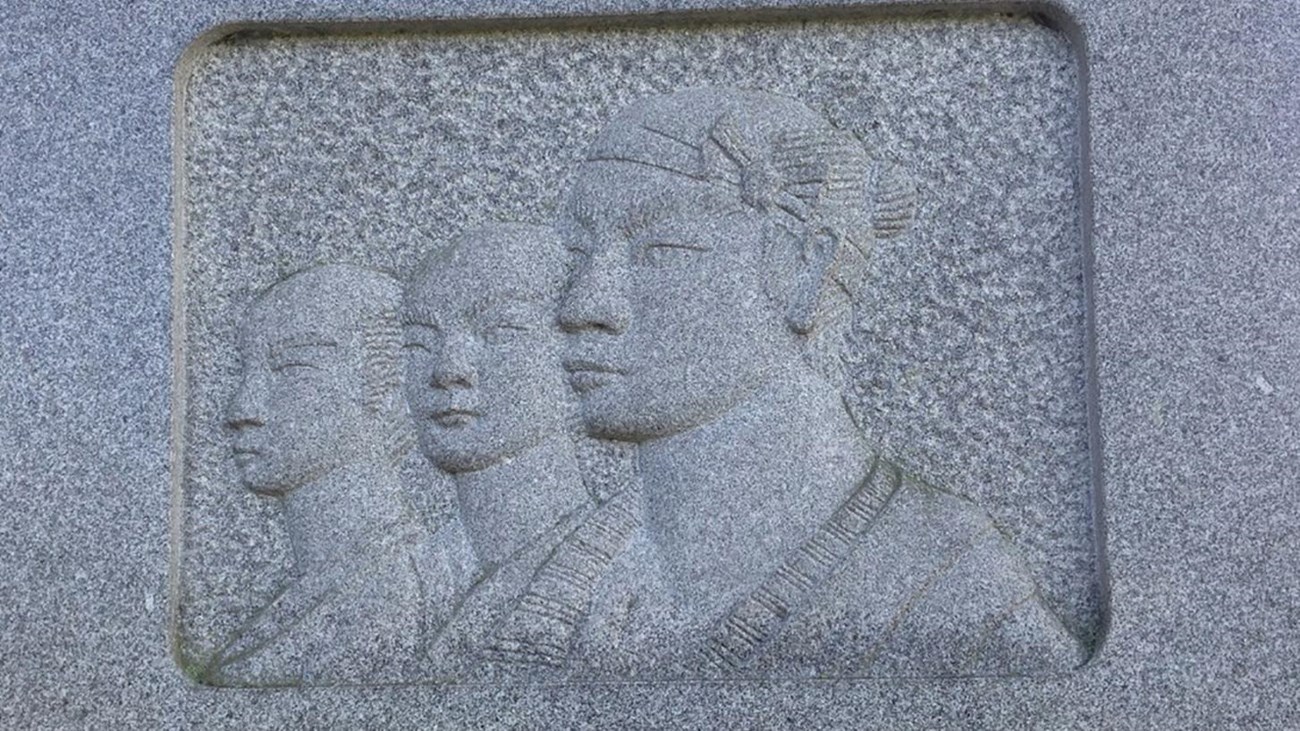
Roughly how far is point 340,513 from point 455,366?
474 millimetres

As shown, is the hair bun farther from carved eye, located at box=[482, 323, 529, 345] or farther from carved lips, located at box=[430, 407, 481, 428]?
carved lips, located at box=[430, 407, 481, 428]

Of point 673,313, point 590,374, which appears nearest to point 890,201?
point 673,313

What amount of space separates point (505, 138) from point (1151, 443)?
5.96 feet

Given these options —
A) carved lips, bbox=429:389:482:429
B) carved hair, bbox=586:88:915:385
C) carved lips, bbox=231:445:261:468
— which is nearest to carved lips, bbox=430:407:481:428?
carved lips, bbox=429:389:482:429

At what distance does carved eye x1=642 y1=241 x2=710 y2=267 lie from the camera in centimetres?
355

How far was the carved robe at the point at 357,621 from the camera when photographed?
11.6ft

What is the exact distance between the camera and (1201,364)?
3512 millimetres

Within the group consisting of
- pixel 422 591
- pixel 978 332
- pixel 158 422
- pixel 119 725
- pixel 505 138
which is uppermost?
pixel 505 138

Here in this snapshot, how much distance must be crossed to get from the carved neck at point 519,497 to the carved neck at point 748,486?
22 centimetres

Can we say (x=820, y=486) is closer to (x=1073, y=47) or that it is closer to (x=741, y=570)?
(x=741, y=570)

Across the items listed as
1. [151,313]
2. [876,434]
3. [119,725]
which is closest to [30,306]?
[151,313]

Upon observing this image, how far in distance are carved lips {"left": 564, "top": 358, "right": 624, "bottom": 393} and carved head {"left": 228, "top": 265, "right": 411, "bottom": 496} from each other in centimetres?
46

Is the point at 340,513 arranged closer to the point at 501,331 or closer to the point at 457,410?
the point at 457,410

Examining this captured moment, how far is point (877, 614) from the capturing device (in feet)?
11.3
